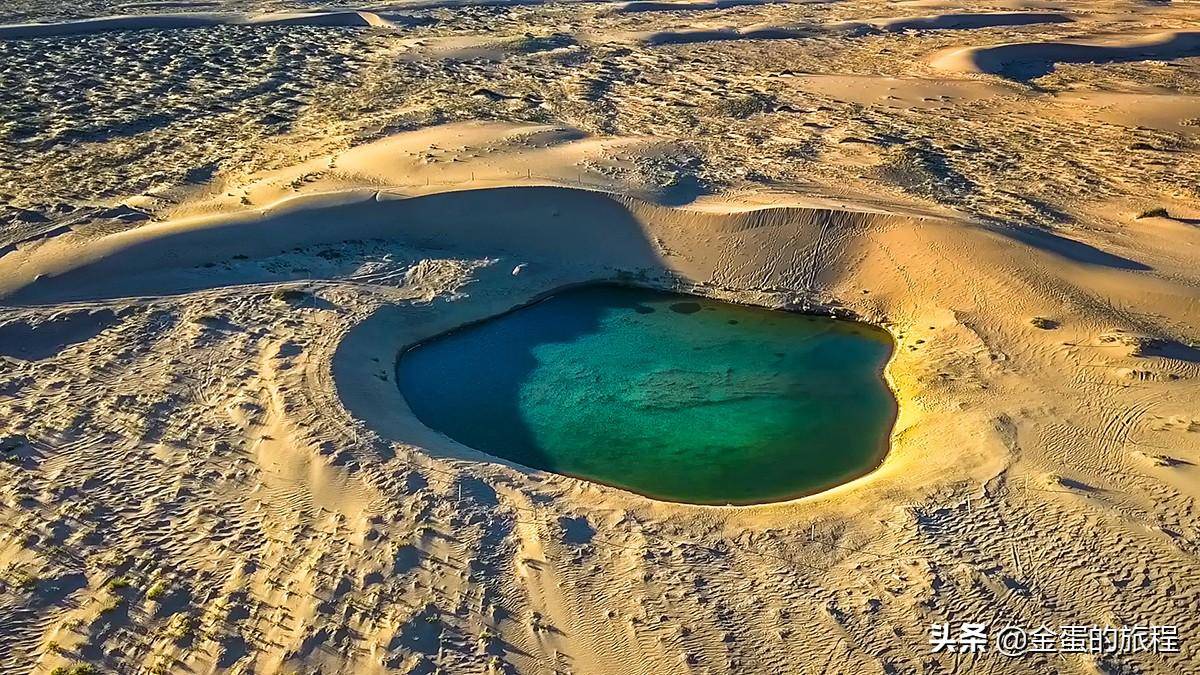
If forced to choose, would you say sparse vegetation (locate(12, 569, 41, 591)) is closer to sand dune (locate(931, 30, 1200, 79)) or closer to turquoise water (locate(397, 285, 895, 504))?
turquoise water (locate(397, 285, 895, 504))

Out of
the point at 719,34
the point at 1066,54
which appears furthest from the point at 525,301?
the point at 1066,54

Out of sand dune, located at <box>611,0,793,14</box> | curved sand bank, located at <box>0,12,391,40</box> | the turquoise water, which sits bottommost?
the turquoise water

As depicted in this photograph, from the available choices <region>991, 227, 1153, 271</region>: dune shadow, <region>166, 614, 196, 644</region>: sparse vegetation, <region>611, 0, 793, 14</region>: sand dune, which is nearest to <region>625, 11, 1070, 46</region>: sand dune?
<region>611, 0, 793, 14</region>: sand dune

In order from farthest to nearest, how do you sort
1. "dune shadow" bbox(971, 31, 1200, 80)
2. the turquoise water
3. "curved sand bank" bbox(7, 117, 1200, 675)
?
"dune shadow" bbox(971, 31, 1200, 80) → the turquoise water → "curved sand bank" bbox(7, 117, 1200, 675)

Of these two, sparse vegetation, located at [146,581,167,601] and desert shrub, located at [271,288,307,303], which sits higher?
desert shrub, located at [271,288,307,303]

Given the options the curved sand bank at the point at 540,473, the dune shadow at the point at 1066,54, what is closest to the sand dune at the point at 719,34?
the dune shadow at the point at 1066,54

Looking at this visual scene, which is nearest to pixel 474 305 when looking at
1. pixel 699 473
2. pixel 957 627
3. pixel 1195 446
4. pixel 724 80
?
pixel 699 473
